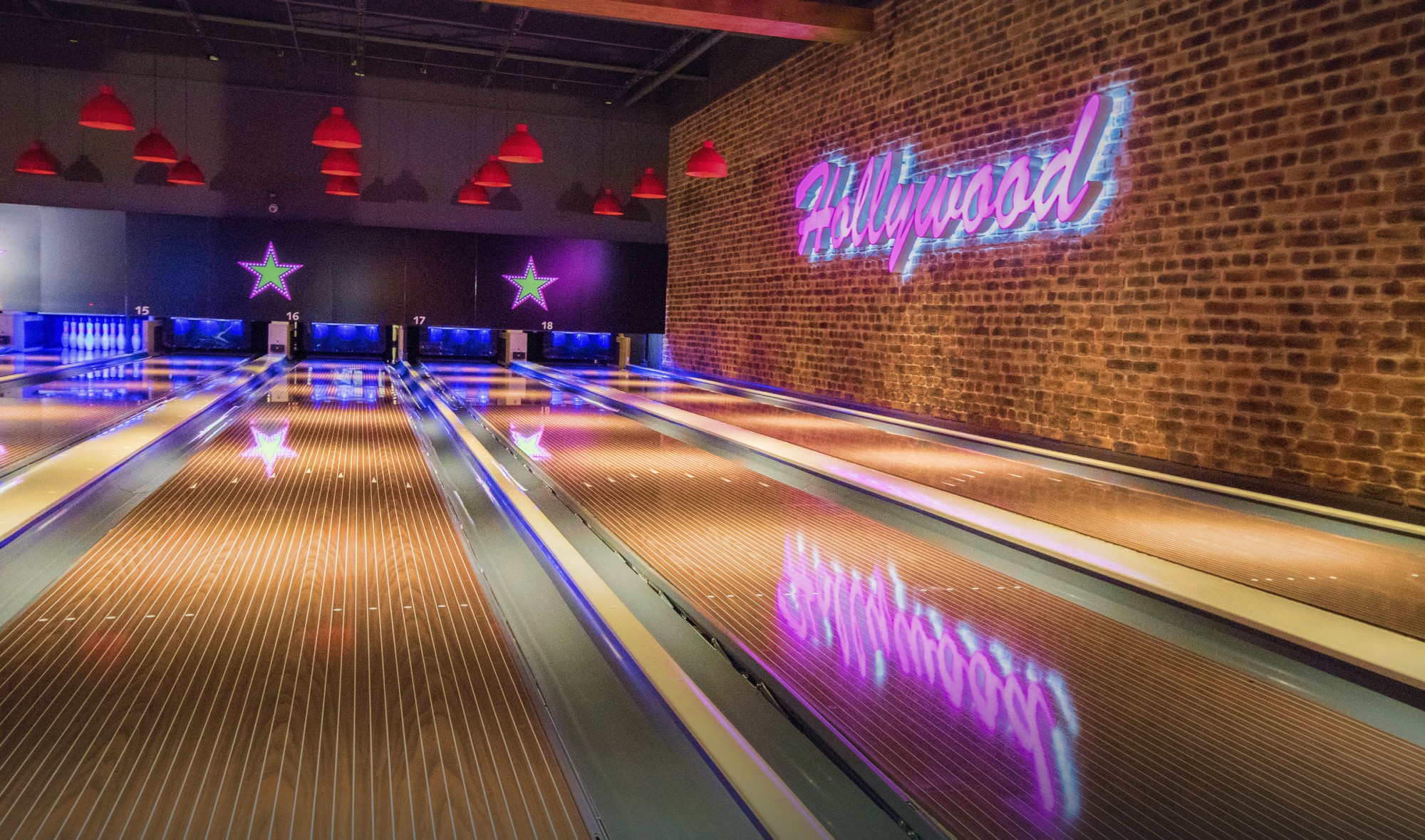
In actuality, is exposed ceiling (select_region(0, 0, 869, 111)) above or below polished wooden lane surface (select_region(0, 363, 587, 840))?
above

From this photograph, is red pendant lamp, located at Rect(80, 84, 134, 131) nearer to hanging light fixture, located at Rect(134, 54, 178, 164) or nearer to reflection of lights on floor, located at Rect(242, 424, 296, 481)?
hanging light fixture, located at Rect(134, 54, 178, 164)

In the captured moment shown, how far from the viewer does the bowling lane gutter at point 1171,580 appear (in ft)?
8.23

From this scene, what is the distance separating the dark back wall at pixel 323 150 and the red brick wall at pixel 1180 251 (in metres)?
5.35

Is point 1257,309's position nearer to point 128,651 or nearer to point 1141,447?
point 1141,447

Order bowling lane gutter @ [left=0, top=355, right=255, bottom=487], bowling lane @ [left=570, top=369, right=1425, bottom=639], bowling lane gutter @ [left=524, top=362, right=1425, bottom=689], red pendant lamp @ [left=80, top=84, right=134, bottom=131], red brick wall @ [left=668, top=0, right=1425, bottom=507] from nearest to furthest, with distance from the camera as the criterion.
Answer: bowling lane gutter @ [left=524, top=362, right=1425, bottom=689] < bowling lane @ [left=570, top=369, right=1425, bottom=639] < bowling lane gutter @ [left=0, top=355, right=255, bottom=487] < red brick wall @ [left=668, top=0, right=1425, bottom=507] < red pendant lamp @ [left=80, top=84, right=134, bottom=131]

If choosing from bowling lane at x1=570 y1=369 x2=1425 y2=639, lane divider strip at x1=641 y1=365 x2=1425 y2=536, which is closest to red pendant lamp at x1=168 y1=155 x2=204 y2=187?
lane divider strip at x1=641 y1=365 x2=1425 y2=536

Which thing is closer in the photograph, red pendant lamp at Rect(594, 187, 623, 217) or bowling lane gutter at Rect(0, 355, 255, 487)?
bowling lane gutter at Rect(0, 355, 255, 487)

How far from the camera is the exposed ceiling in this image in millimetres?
10008

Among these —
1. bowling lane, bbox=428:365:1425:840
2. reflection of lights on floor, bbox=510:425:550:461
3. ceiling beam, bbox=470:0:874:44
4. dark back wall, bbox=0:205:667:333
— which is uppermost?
ceiling beam, bbox=470:0:874:44

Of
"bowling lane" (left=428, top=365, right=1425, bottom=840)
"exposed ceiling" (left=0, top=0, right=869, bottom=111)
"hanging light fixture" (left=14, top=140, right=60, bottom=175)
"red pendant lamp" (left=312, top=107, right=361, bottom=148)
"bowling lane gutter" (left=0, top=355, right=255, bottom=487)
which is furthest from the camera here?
"hanging light fixture" (left=14, top=140, right=60, bottom=175)

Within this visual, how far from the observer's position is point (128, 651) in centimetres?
228

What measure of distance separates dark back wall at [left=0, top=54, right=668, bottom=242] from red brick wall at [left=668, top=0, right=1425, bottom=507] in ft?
17.6

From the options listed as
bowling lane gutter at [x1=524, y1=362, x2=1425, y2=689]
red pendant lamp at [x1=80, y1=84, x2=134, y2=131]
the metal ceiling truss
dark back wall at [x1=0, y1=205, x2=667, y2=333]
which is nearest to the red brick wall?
bowling lane gutter at [x1=524, y1=362, x2=1425, y2=689]

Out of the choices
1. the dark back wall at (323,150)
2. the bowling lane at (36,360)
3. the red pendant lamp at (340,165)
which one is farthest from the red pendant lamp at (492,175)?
the bowling lane at (36,360)
